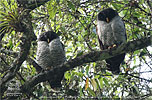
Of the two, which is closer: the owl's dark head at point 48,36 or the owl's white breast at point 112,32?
the owl's white breast at point 112,32

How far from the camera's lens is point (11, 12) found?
2.89 meters

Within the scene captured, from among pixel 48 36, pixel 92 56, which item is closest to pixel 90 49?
pixel 92 56

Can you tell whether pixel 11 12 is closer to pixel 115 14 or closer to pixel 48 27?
pixel 48 27

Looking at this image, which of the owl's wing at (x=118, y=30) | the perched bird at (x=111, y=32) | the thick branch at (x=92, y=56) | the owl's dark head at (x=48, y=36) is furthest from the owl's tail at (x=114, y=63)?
the owl's dark head at (x=48, y=36)

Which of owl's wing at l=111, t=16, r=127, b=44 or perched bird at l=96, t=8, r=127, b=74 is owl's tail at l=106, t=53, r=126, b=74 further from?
owl's wing at l=111, t=16, r=127, b=44

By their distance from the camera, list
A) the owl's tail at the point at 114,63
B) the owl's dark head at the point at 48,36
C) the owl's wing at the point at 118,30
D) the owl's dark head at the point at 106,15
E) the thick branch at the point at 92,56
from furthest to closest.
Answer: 1. the owl's dark head at the point at 48,36
2. the owl's dark head at the point at 106,15
3. the owl's wing at the point at 118,30
4. the owl's tail at the point at 114,63
5. the thick branch at the point at 92,56

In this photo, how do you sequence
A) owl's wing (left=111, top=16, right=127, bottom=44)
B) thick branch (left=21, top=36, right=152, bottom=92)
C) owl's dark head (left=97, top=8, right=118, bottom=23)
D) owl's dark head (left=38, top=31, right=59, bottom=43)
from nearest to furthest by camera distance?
thick branch (left=21, top=36, right=152, bottom=92)
owl's wing (left=111, top=16, right=127, bottom=44)
owl's dark head (left=97, top=8, right=118, bottom=23)
owl's dark head (left=38, top=31, right=59, bottom=43)

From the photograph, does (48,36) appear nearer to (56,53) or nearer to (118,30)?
(56,53)

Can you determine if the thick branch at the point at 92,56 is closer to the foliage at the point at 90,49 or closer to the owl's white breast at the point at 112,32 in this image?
the foliage at the point at 90,49

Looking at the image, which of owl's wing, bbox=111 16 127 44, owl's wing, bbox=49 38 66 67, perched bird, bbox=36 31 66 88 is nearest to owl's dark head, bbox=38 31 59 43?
perched bird, bbox=36 31 66 88

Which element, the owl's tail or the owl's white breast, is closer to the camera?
the owl's tail

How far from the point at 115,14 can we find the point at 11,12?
6.86 feet

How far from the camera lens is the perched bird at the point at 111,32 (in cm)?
368

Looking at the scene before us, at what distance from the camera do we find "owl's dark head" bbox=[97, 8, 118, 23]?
12.9 ft
